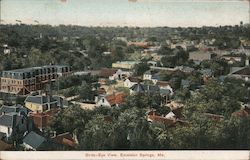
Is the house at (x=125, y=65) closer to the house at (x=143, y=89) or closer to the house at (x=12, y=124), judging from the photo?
the house at (x=143, y=89)

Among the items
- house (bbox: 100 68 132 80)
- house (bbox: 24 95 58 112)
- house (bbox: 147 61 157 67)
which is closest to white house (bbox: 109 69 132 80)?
house (bbox: 100 68 132 80)

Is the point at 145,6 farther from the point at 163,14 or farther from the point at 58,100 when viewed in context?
the point at 58,100

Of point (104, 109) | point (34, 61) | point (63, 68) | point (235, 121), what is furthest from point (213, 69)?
point (34, 61)

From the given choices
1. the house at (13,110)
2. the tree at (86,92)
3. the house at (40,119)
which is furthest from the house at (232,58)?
the house at (13,110)

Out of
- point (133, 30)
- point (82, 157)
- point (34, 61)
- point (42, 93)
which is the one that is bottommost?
point (82, 157)

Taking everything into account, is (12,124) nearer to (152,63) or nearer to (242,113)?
(152,63)

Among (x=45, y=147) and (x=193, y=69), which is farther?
(x=193, y=69)
